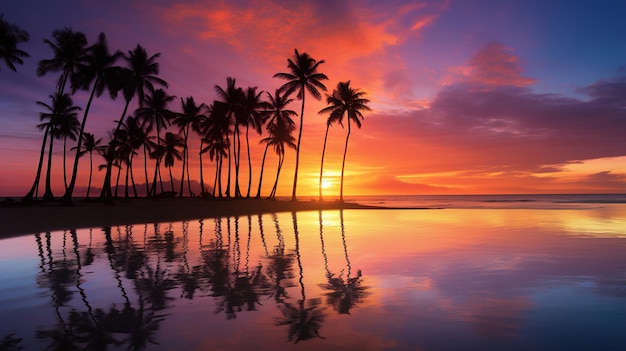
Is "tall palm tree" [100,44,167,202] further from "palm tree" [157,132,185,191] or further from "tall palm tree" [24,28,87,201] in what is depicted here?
"palm tree" [157,132,185,191]

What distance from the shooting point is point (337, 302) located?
632 centimetres

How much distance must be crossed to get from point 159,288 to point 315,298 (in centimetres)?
309

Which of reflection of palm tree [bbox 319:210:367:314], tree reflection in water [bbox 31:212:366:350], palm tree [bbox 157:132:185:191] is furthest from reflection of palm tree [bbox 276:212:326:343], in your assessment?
palm tree [bbox 157:132:185:191]

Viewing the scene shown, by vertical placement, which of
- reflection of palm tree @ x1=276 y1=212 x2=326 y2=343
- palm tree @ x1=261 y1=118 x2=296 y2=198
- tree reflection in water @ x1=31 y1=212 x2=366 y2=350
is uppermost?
palm tree @ x1=261 y1=118 x2=296 y2=198

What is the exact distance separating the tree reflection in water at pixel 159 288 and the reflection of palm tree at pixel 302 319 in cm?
1

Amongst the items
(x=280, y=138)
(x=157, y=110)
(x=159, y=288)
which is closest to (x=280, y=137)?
(x=280, y=138)

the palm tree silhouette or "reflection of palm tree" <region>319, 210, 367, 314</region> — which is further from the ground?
the palm tree silhouette

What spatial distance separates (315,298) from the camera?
6578 mm

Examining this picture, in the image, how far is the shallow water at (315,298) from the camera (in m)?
4.73

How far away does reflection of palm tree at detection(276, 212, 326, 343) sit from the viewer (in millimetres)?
4840

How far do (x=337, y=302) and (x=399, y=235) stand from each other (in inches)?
430

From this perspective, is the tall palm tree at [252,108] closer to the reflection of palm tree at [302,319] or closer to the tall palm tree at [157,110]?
the tall palm tree at [157,110]

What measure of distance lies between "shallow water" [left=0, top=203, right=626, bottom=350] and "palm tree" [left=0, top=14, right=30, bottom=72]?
32.0 m

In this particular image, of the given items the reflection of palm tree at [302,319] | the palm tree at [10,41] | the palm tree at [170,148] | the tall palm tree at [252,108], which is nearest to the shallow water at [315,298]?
the reflection of palm tree at [302,319]
